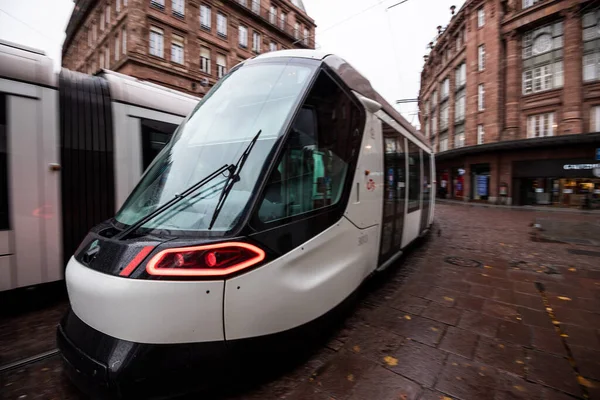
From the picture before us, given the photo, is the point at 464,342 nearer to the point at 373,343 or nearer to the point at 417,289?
the point at 373,343

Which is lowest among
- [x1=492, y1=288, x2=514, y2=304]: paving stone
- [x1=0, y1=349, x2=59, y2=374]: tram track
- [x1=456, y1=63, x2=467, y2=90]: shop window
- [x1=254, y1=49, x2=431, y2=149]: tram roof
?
[x1=0, y1=349, x2=59, y2=374]: tram track

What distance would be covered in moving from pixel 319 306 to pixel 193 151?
5.64 ft

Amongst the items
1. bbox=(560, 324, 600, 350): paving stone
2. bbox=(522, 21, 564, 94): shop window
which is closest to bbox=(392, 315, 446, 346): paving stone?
bbox=(560, 324, 600, 350): paving stone


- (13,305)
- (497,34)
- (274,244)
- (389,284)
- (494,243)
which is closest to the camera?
(274,244)

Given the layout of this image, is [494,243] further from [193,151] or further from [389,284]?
[193,151]

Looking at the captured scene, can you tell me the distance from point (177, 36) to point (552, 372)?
23.9m

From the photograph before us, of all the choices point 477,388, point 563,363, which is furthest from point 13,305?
point 563,363

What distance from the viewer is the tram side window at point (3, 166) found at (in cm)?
317

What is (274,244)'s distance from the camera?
80.7 inches

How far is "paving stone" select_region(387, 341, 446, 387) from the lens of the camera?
229cm

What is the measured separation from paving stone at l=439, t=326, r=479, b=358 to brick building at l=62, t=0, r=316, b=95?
15.3 meters

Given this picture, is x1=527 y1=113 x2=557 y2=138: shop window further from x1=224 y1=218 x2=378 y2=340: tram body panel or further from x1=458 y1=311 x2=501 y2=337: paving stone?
x1=224 y1=218 x2=378 y2=340: tram body panel

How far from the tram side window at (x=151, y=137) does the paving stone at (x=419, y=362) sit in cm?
418

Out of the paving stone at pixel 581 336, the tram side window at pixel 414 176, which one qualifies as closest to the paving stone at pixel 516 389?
the paving stone at pixel 581 336
